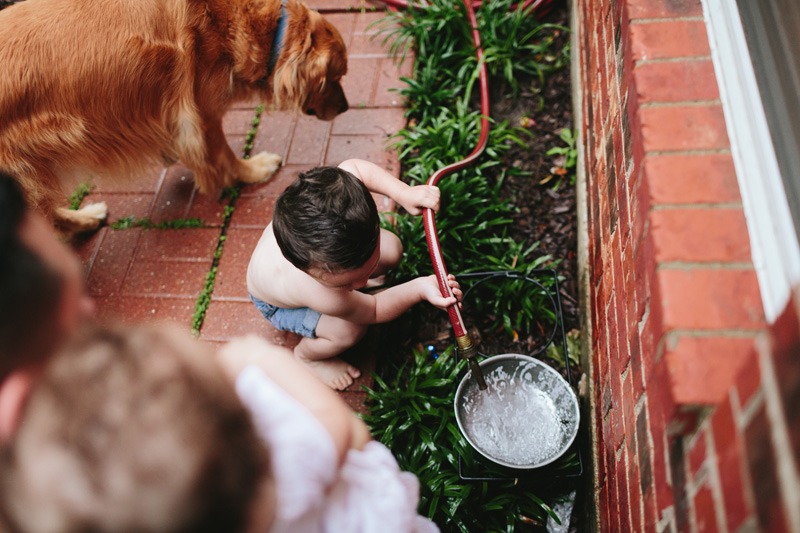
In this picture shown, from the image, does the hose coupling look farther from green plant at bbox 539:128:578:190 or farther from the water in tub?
green plant at bbox 539:128:578:190

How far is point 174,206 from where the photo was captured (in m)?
2.79

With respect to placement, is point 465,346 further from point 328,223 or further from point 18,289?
point 18,289

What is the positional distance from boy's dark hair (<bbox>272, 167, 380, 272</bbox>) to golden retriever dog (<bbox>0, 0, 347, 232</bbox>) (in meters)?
0.91

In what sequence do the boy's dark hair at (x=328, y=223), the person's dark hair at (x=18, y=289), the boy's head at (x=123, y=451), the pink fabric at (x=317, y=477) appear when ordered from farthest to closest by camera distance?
1. the boy's dark hair at (x=328, y=223)
2. the pink fabric at (x=317, y=477)
3. the person's dark hair at (x=18, y=289)
4. the boy's head at (x=123, y=451)

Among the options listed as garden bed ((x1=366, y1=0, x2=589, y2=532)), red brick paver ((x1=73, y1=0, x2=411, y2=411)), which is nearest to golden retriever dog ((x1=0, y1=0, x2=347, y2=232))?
red brick paver ((x1=73, y1=0, x2=411, y2=411))

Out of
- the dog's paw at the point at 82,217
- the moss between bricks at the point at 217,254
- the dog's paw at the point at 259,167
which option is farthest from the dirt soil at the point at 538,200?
the dog's paw at the point at 82,217

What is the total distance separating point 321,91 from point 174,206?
106 cm

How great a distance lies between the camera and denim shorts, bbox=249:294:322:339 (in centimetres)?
207

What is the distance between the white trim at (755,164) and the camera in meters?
0.95

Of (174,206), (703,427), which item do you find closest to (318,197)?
(703,427)

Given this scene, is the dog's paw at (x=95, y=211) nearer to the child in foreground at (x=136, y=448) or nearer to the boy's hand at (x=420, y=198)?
the boy's hand at (x=420, y=198)

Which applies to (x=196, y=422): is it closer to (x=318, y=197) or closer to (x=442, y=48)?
(x=318, y=197)

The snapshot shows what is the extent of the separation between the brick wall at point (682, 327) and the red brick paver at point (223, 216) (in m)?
1.15

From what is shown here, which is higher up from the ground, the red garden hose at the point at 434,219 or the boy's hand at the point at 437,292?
the red garden hose at the point at 434,219
